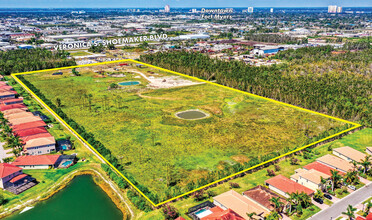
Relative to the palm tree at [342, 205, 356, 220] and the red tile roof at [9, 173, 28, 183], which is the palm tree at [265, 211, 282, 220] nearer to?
the palm tree at [342, 205, 356, 220]

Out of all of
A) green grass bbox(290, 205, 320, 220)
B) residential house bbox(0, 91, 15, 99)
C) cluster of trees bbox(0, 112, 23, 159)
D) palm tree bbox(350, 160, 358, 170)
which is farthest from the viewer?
residential house bbox(0, 91, 15, 99)

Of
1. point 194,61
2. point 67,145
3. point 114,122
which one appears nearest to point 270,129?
point 114,122

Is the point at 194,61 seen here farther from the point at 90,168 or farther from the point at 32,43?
the point at 32,43

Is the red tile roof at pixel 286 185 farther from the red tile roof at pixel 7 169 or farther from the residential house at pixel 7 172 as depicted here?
the red tile roof at pixel 7 169

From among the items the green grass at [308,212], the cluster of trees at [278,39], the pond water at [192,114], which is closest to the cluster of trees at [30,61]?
the pond water at [192,114]

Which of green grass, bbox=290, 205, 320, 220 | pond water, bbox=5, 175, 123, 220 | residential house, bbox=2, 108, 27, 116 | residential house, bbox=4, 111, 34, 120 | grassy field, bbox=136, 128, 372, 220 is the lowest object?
pond water, bbox=5, 175, 123, 220

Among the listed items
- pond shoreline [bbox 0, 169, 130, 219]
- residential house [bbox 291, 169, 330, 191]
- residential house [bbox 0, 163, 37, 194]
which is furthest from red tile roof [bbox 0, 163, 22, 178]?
residential house [bbox 291, 169, 330, 191]
